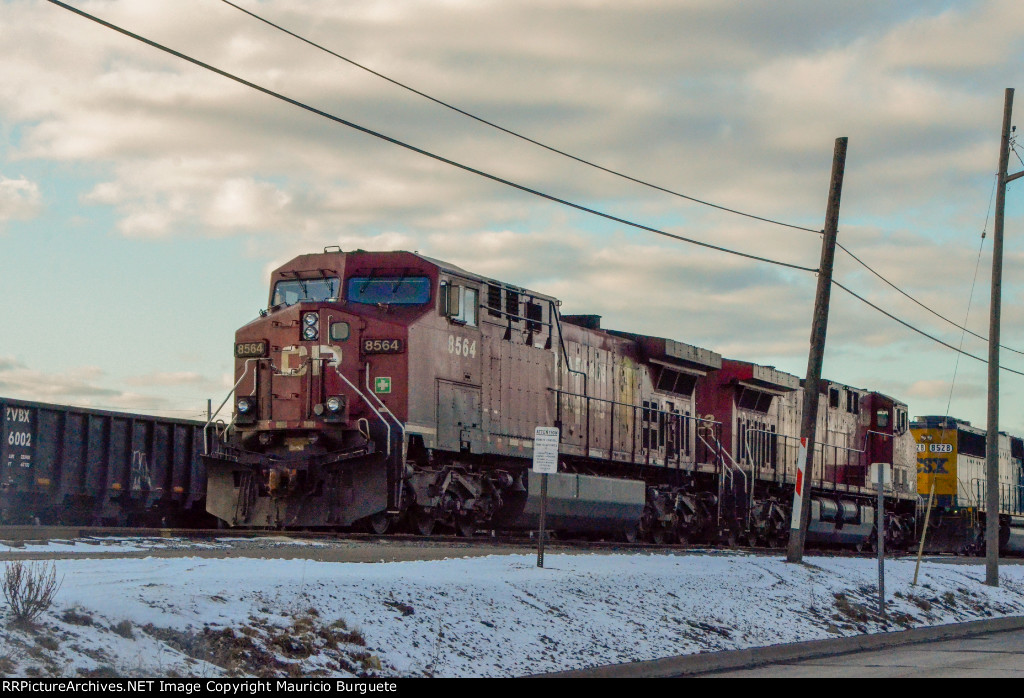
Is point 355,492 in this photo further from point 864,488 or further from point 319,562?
point 864,488

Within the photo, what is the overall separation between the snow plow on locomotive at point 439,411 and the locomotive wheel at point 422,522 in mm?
70

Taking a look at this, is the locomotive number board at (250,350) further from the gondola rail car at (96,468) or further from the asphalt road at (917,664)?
the asphalt road at (917,664)

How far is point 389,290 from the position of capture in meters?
20.2

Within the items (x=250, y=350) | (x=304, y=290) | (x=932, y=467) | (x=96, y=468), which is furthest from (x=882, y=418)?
(x=96, y=468)

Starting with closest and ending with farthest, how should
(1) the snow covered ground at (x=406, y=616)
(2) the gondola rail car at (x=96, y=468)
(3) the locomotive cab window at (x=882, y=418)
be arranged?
(1) the snow covered ground at (x=406, y=616) < (2) the gondola rail car at (x=96, y=468) < (3) the locomotive cab window at (x=882, y=418)

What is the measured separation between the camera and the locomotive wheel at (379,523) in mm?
19458

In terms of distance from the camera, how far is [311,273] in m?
20.6

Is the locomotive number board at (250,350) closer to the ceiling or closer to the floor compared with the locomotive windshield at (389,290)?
closer to the floor

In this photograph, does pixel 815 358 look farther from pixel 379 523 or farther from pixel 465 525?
pixel 379 523

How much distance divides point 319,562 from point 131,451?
501 inches

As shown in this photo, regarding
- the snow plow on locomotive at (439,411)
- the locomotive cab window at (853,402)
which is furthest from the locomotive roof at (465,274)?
the locomotive cab window at (853,402)

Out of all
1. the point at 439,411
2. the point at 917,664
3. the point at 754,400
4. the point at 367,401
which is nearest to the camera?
the point at 917,664

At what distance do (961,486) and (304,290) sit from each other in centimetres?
2735
